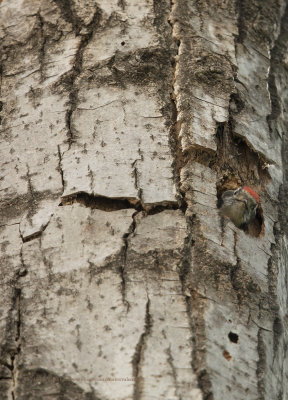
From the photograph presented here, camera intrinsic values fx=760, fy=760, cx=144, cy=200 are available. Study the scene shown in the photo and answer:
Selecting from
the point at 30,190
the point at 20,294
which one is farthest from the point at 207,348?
the point at 30,190

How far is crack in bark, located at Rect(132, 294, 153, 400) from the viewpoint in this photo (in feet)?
8.06

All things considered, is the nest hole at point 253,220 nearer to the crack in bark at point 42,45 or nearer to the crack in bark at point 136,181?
the crack in bark at point 136,181

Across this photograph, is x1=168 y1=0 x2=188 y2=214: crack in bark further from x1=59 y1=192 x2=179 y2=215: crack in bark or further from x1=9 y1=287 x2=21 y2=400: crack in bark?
x1=9 y1=287 x2=21 y2=400: crack in bark

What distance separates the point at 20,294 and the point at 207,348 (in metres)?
0.70

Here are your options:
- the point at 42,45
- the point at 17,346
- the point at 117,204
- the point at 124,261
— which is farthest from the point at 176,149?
the point at 17,346

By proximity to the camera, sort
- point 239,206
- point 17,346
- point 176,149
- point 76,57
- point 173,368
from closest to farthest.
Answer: point 173,368 < point 17,346 < point 239,206 < point 176,149 < point 76,57

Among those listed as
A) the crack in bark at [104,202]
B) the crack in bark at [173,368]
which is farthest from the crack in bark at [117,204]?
the crack in bark at [173,368]

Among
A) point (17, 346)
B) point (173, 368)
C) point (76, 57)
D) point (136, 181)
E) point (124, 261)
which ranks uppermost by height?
point (76, 57)

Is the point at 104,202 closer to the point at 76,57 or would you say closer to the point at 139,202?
the point at 139,202

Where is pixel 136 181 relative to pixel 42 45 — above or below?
below

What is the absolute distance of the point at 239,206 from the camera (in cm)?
287

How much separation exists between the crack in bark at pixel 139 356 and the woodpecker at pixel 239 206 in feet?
1.84


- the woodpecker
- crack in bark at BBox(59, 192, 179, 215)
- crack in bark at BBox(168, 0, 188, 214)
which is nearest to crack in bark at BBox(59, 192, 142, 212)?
crack in bark at BBox(59, 192, 179, 215)

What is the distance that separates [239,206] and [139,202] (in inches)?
14.9
